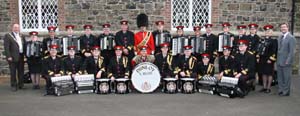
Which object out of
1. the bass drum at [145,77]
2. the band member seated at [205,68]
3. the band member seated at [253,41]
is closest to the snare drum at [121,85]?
the bass drum at [145,77]

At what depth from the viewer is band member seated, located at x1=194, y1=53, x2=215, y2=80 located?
1100 cm

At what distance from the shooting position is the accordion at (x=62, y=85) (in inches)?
414

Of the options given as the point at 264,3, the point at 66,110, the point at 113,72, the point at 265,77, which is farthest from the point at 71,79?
the point at 264,3

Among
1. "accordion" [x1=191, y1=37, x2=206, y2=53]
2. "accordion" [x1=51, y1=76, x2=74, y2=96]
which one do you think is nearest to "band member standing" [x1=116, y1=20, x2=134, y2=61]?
"accordion" [x1=191, y1=37, x2=206, y2=53]

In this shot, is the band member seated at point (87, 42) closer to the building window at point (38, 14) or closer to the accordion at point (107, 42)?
the accordion at point (107, 42)

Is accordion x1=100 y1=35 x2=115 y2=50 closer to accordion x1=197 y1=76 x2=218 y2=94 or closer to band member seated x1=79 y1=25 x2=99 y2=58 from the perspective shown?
band member seated x1=79 y1=25 x2=99 y2=58

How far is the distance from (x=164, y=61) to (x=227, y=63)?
171 cm

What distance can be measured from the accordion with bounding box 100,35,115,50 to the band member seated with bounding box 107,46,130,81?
26.3 inches

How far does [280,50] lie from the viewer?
10453 mm

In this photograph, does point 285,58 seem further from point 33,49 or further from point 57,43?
point 33,49

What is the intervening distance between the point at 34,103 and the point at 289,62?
6.46 m

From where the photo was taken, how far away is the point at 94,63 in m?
11.2

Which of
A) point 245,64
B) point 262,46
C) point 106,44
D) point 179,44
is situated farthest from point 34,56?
point 262,46

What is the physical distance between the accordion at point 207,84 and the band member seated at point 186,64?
0.91 ft
